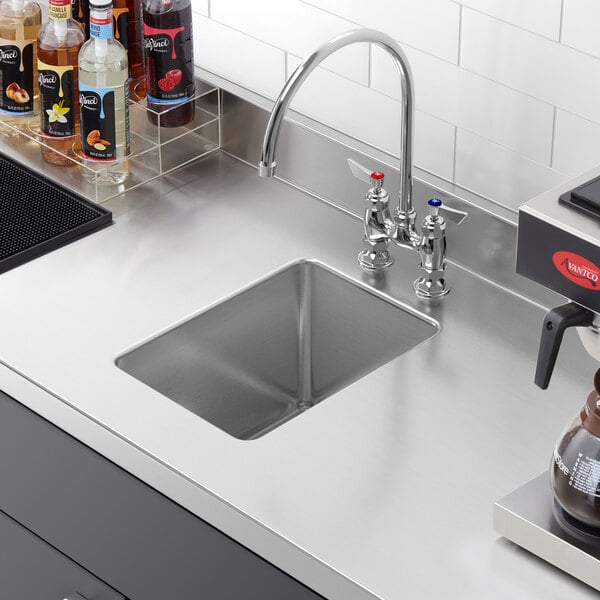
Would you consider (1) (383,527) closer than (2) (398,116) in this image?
Yes

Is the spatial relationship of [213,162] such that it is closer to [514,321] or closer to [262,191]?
[262,191]

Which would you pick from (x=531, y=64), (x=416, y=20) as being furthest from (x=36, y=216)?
(x=531, y=64)

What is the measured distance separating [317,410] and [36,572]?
1.62 feet

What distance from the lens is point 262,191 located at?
201cm

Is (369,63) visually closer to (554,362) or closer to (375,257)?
(375,257)

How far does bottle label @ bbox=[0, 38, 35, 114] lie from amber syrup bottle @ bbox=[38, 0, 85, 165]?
0.17ft

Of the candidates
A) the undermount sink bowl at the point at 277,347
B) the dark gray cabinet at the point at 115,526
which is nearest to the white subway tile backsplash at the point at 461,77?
the undermount sink bowl at the point at 277,347

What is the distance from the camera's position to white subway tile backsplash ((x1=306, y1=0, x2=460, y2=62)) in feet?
5.74

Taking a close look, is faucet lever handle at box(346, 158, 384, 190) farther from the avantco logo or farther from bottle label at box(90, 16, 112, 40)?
the avantco logo

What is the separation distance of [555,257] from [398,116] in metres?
0.69

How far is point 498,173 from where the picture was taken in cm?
178

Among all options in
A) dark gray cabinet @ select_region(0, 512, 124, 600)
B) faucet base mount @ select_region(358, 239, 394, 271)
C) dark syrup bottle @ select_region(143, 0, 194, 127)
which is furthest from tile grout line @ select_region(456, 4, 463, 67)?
dark gray cabinet @ select_region(0, 512, 124, 600)

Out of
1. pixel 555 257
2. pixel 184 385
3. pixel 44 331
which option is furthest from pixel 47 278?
pixel 555 257

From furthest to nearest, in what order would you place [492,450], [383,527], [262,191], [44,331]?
[262,191] → [44,331] → [492,450] → [383,527]
